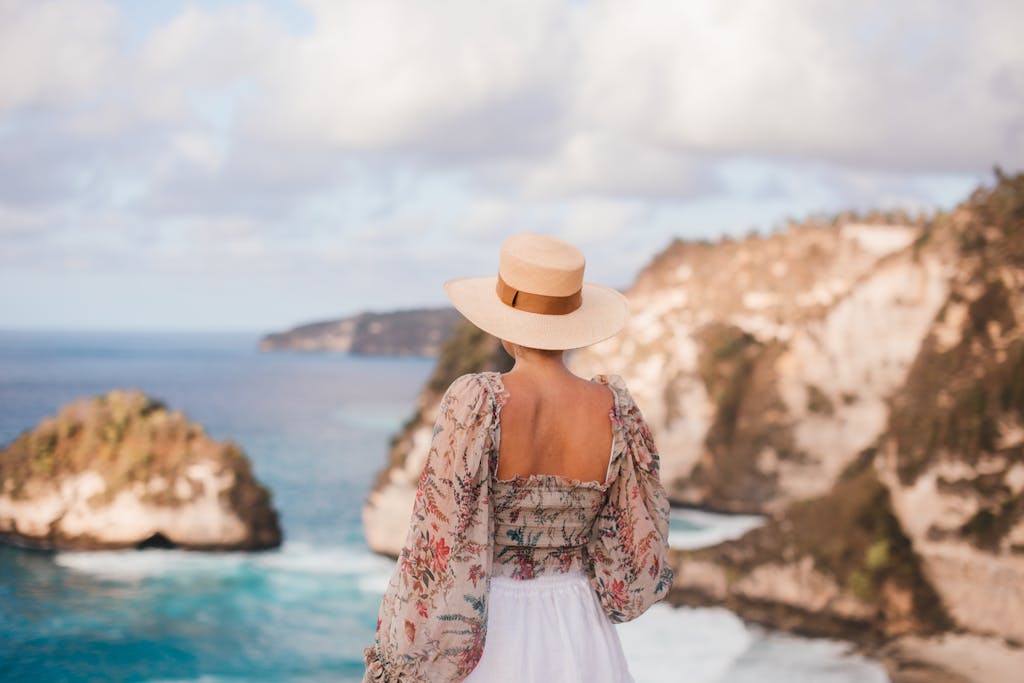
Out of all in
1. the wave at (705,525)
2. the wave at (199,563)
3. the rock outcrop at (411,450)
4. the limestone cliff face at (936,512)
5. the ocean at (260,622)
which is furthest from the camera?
the wave at (705,525)

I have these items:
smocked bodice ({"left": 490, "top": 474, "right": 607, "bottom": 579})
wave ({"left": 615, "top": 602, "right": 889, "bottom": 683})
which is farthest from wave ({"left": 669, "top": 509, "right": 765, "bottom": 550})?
smocked bodice ({"left": 490, "top": 474, "right": 607, "bottom": 579})

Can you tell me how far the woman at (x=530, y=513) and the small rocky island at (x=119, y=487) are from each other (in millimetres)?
17019

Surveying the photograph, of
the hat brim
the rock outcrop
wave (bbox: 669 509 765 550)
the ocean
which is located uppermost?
the hat brim

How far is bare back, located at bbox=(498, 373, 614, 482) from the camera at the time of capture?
3.34 meters

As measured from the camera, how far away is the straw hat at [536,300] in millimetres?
3447

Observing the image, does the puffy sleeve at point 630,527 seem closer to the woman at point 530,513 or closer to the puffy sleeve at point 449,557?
the woman at point 530,513

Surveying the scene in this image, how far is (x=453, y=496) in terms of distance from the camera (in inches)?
127

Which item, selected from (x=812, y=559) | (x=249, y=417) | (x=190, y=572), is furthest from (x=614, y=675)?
(x=249, y=417)

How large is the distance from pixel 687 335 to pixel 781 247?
17.4ft

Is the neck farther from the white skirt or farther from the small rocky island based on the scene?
the small rocky island

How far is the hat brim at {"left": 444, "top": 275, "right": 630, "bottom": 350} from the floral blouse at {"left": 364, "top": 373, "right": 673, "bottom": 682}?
0.20 m

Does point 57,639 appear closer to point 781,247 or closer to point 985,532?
point 985,532

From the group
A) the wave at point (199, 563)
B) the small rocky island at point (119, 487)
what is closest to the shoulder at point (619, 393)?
the wave at point (199, 563)

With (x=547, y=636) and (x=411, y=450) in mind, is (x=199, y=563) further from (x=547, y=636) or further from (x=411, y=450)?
(x=547, y=636)
